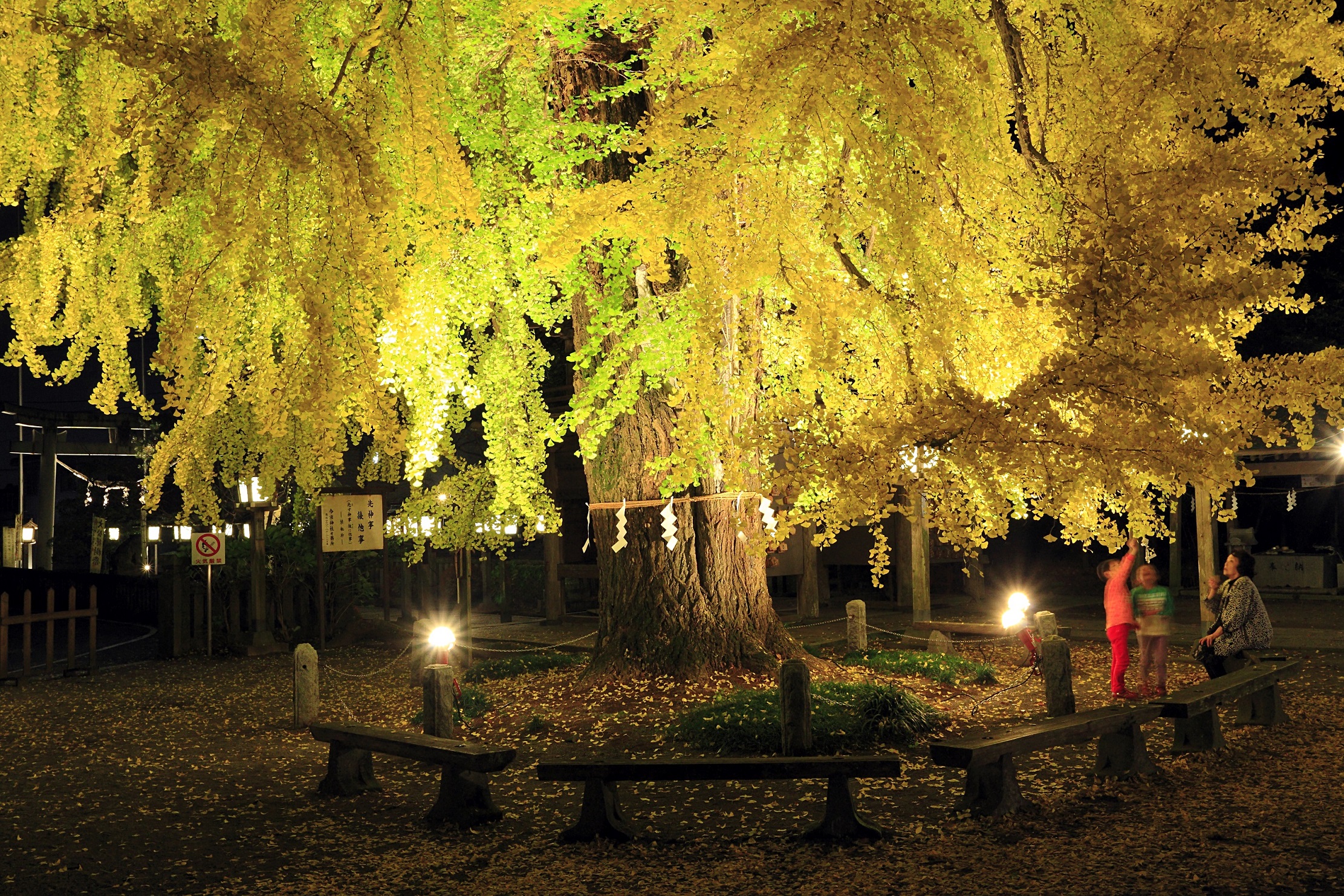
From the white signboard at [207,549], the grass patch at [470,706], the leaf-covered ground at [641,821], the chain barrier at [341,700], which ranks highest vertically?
the white signboard at [207,549]

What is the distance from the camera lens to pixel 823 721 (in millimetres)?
8305

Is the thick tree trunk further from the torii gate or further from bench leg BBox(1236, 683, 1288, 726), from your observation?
the torii gate

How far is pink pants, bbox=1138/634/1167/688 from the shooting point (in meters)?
10.3

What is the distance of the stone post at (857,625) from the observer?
13438 mm

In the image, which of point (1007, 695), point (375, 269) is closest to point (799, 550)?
point (1007, 695)

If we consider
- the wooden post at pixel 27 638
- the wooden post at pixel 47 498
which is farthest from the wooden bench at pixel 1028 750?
the wooden post at pixel 47 498

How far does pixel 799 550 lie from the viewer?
A: 20.5 metres

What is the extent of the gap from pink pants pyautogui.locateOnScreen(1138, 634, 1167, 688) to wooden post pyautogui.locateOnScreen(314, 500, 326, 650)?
39.0 feet

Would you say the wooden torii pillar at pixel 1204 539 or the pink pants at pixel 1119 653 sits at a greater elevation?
the wooden torii pillar at pixel 1204 539

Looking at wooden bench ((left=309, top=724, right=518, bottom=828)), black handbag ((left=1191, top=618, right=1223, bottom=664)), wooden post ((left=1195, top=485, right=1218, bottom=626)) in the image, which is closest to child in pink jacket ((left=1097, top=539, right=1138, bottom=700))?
black handbag ((left=1191, top=618, right=1223, bottom=664))

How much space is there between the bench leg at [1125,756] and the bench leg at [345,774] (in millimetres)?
4921

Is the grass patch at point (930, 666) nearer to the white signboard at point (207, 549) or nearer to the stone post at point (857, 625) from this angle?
the stone post at point (857, 625)

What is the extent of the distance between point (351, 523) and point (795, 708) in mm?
11170

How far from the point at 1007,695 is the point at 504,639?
9.81 metres
